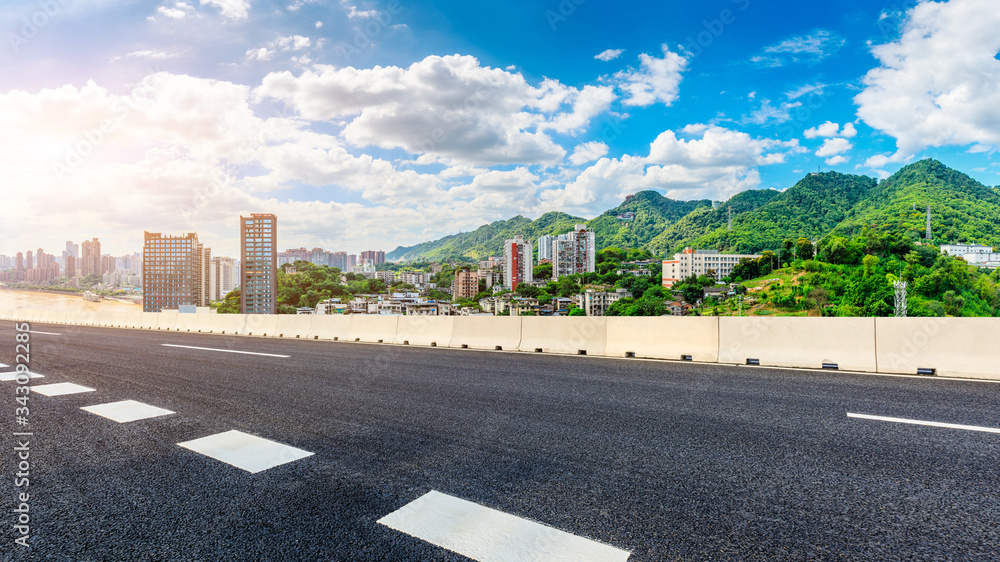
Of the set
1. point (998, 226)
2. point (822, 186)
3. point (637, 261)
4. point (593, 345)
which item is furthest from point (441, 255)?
point (593, 345)

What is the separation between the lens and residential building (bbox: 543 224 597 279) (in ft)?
480

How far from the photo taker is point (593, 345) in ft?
36.9

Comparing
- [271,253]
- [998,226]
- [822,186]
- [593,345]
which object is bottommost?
[593,345]

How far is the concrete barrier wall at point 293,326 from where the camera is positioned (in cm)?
1720

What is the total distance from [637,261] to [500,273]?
3837 cm

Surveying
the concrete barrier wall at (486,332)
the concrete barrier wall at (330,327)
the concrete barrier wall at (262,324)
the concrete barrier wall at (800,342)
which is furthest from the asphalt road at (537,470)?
the concrete barrier wall at (262,324)

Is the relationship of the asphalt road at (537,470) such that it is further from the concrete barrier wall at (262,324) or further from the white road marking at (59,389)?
the concrete barrier wall at (262,324)

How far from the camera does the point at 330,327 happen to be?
16.6 meters

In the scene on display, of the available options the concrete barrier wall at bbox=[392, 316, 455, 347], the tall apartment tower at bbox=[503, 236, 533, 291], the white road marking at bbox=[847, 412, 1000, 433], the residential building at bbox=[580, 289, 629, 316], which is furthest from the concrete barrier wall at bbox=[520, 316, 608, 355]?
the tall apartment tower at bbox=[503, 236, 533, 291]

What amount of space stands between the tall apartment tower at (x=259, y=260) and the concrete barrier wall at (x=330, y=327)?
53.9 metres

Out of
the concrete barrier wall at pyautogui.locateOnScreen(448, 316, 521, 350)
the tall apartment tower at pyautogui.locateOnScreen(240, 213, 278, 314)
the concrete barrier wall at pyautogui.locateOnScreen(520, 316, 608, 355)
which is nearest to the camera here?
the concrete barrier wall at pyautogui.locateOnScreen(520, 316, 608, 355)

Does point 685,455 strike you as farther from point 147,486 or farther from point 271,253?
point 271,253

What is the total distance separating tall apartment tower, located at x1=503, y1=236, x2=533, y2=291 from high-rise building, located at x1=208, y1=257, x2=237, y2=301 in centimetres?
6539

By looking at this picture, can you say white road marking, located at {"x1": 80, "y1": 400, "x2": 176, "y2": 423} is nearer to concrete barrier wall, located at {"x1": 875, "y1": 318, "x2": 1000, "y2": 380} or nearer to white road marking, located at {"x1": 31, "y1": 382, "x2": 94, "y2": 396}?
white road marking, located at {"x1": 31, "y1": 382, "x2": 94, "y2": 396}
